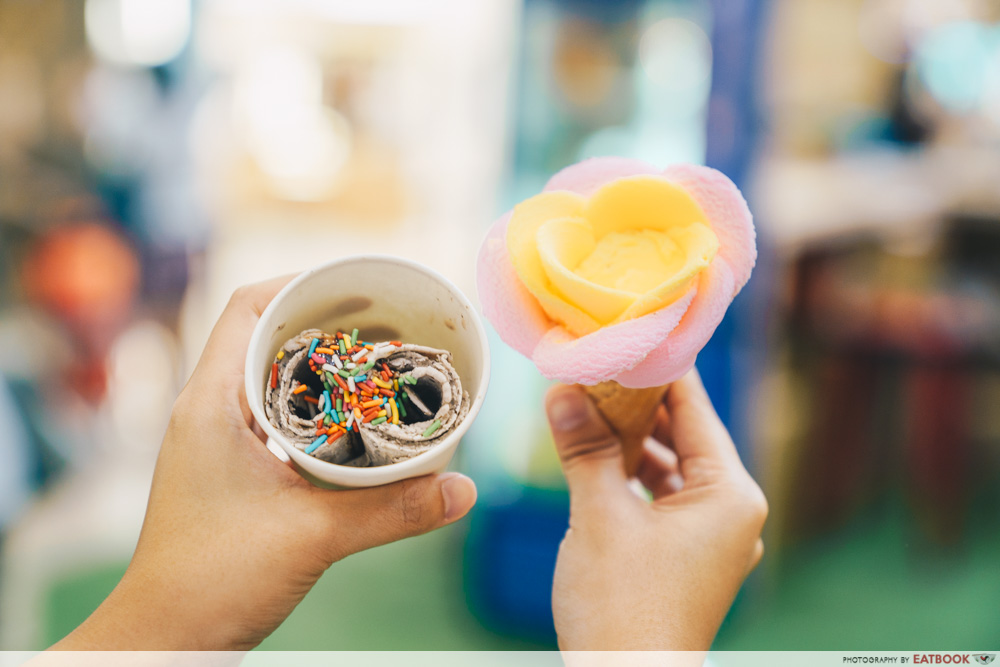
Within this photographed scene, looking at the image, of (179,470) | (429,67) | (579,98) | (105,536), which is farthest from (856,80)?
(105,536)

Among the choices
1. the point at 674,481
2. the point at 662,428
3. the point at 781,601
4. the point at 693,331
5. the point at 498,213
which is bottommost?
the point at 781,601

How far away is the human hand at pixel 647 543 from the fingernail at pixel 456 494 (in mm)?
210

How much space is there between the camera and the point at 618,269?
794 millimetres

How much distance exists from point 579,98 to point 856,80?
1387 mm

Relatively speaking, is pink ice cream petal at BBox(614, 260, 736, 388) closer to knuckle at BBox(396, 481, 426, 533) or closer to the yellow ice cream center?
the yellow ice cream center

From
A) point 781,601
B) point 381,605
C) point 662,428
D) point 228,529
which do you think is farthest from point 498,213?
point 781,601

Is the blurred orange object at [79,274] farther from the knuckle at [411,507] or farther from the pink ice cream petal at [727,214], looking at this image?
the pink ice cream petal at [727,214]

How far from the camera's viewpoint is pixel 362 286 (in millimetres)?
792

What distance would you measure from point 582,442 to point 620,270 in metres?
0.30

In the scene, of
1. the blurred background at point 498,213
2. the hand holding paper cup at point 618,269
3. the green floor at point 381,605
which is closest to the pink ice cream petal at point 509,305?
the hand holding paper cup at point 618,269

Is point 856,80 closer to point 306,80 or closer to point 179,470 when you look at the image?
point 306,80

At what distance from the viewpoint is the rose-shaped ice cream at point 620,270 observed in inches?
27.7

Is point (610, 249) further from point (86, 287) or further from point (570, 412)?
point (86, 287)

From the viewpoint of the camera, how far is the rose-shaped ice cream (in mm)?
703
